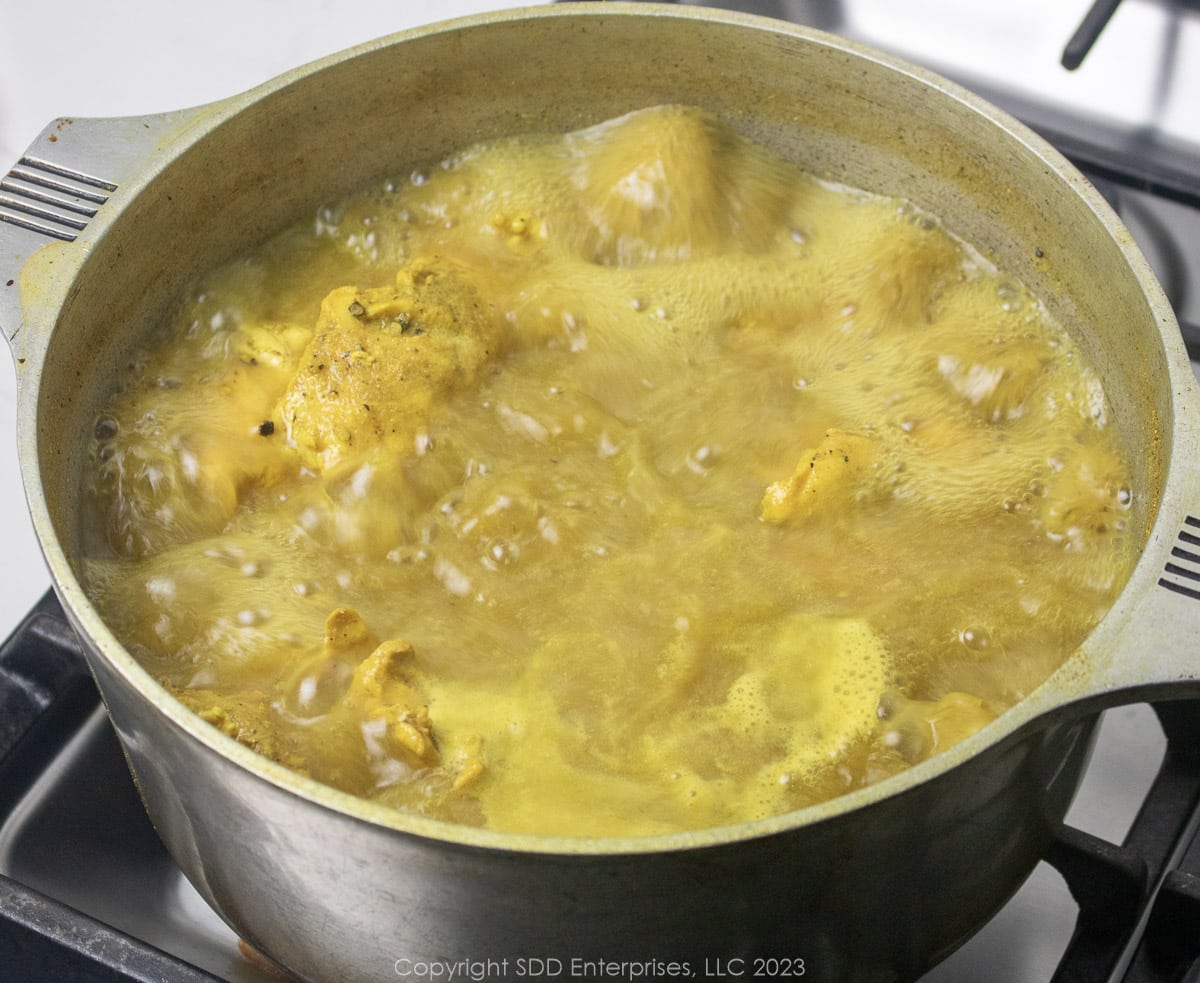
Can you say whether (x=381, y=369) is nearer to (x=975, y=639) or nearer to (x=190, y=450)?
(x=190, y=450)

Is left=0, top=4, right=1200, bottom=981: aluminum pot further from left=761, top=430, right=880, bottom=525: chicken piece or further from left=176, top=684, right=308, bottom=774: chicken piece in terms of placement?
left=761, top=430, right=880, bottom=525: chicken piece

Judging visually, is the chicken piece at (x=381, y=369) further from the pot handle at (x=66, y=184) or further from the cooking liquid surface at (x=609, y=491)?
the pot handle at (x=66, y=184)

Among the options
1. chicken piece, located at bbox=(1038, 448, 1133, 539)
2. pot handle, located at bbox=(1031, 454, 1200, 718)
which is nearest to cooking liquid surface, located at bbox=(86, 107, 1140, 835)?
chicken piece, located at bbox=(1038, 448, 1133, 539)

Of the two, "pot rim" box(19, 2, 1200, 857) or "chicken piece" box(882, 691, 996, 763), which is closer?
"pot rim" box(19, 2, 1200, 857)

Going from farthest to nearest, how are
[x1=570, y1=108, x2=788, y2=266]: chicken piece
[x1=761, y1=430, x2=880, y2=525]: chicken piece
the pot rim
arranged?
1. [x1=570, y1=108, x2=788, y2=266]: chicken piece
2. [x1=761, y1=430, x2=880, y2=525]: chicken piece
3. the pot rim

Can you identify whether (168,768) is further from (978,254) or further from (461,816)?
(978,254)
